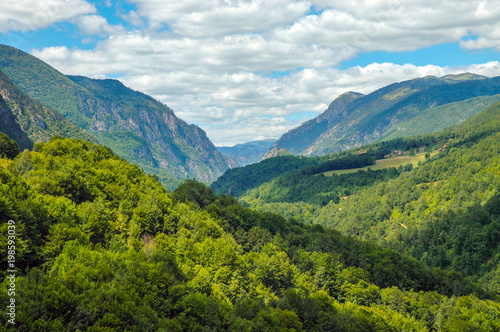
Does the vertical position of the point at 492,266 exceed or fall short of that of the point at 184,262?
it falls short

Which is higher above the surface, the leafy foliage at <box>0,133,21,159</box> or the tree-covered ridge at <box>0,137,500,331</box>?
the leafy foliage at <box>0,133,21,159</box>

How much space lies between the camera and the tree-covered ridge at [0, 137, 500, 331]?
5000 centimetres

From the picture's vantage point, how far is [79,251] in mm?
60125

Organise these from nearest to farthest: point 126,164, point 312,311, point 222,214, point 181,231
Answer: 1. point 312,311
2. point 181,231
3. point 126,164
4. point 222,214

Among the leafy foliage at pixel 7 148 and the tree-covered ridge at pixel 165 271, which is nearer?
the tree-covered ridge at pixel 165 271

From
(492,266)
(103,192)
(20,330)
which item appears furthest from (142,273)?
(492,266)

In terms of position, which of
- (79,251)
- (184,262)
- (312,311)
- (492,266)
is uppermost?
(79,251)

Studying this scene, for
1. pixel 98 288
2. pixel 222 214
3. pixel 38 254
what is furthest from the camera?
pixel 222 214

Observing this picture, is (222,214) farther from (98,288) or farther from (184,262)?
(98,288)

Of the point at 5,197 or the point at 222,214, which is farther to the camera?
the point at 222,214

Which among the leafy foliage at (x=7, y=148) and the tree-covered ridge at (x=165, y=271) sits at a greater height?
the leafy foliage at (x=7, y=148)

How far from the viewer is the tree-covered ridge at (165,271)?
50.0m

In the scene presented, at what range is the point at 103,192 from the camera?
96.2 meters

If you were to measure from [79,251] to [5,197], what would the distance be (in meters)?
14.4
